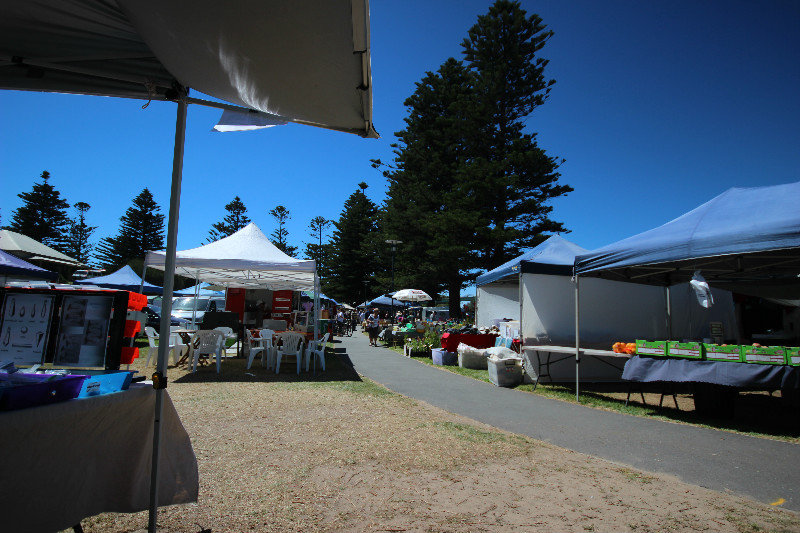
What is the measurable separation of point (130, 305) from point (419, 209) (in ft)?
94.1

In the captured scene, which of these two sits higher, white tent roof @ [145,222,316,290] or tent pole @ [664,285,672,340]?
white tent roof @ [145,222,316,290]

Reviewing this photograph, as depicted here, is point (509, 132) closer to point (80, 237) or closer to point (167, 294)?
point (167, 294)

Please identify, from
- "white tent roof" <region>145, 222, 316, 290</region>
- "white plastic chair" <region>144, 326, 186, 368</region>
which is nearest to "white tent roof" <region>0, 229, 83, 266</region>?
"white tent roof" <region>145, 222, 316, 290</region>

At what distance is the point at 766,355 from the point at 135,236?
5751cm

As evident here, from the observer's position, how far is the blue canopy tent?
16.5 feet

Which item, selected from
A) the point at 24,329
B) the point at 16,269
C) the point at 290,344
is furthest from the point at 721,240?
the point at 16,269

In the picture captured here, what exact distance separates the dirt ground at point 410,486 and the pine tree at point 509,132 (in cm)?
2137

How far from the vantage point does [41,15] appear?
182 centimetres

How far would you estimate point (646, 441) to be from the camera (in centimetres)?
488

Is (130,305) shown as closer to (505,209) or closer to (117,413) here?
(117,413)

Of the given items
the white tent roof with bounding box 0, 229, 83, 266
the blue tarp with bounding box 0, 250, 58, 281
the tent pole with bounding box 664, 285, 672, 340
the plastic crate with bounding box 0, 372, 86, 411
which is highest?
the white tent roof with bounding box 0, 229, 83, 266

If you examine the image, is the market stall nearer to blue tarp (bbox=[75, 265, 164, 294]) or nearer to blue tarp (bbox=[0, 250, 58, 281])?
blue tarp (bbox=[0, 250, 58, 281])

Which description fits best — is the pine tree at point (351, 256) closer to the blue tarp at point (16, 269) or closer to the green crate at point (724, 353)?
the blue tarp at point (16, 269)

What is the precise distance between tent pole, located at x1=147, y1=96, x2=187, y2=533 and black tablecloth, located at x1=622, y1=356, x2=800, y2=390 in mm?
6112
